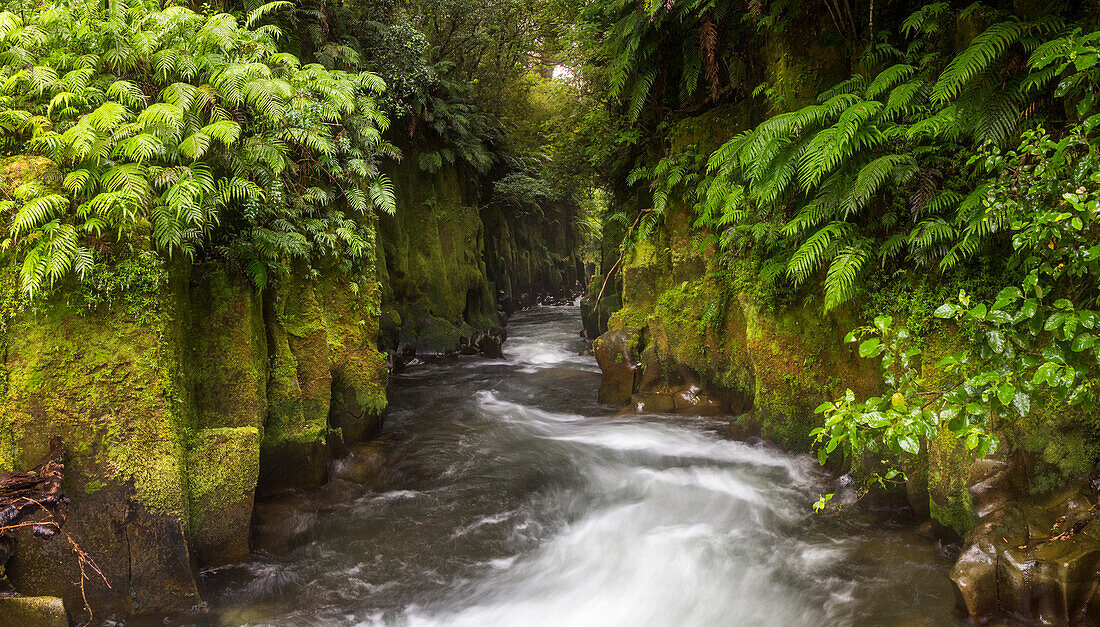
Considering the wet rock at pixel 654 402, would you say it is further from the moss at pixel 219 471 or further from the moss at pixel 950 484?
the moss at pixel 219 471

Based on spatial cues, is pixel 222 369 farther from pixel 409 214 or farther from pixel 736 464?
pixel 409 214

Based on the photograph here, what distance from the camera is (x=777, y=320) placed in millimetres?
6074

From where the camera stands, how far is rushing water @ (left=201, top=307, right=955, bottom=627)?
418 cm

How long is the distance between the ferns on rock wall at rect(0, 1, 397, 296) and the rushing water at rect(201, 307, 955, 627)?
8.49ft

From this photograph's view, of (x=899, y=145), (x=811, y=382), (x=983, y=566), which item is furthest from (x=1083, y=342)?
(x=811, y=382)

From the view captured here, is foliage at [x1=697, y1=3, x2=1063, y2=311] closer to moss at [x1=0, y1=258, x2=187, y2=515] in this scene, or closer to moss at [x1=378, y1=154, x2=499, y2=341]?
moss at [x1=0, y1=258, x2=187, y2=515]

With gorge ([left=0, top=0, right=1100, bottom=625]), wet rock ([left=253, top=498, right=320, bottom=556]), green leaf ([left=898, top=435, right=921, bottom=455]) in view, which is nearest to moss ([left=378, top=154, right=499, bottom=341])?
gorge ([left=0, top=0, right=1100, bottom=625])

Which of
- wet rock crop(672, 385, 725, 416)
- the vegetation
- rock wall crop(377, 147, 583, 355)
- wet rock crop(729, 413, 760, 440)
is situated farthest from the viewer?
rock wall crop(377, 147, 583, 355)

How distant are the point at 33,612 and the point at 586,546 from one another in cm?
→ 398

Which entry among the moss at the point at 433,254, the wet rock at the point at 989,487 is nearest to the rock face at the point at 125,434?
the wet rock at the point at 989,487

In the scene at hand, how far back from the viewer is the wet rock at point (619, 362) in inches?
354

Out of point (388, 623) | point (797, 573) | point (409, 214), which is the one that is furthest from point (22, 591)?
point (409, 214)

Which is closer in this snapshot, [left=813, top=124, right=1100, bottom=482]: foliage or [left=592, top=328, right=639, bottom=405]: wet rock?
[left=813, top=124, right=1100, bottom=482]: foliage

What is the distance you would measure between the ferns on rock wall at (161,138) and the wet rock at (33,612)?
1988 mm
